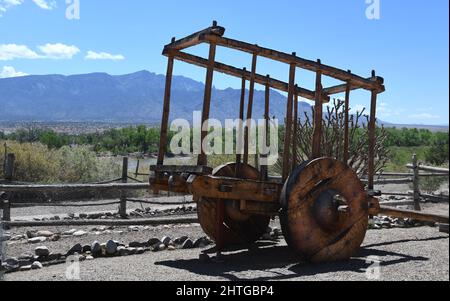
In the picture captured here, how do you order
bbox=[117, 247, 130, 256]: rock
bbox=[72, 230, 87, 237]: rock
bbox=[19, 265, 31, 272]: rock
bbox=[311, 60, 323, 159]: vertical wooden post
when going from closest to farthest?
bbox=[19, 265, 31, 272]: rock < bbox=[311, 60, 323, 159]: vertical wooden post < bbox=[117, 247, 130, 256]: rock < bbox=[72, 230, 87, 237]: rock

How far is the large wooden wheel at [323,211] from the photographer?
6090 mm

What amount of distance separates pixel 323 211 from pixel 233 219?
1.51 metres

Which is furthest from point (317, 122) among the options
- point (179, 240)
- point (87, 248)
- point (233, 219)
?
point (87, 248)

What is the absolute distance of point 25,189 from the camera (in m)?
9.10

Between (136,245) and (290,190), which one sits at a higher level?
(290,190)

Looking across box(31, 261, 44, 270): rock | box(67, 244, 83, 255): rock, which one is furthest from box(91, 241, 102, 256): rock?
box(31, 261, 44, 270): rock

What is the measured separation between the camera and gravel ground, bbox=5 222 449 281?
5.55 m

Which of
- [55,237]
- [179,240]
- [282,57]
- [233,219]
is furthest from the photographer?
[55,237]

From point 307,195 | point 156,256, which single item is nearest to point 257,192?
point 307,195

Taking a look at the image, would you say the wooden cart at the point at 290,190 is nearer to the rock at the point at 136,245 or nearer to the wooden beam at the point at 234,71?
the wooden beam at the point at 234,71

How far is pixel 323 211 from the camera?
6242mm

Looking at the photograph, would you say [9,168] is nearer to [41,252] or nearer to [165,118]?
[41,252]

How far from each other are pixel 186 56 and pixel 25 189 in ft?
13.0

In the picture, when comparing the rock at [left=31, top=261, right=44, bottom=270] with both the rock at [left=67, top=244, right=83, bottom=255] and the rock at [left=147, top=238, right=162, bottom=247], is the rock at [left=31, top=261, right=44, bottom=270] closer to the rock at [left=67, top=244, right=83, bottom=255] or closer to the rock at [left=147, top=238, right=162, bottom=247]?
the rock at [left=67, top=244, right=83, bottom=255]
